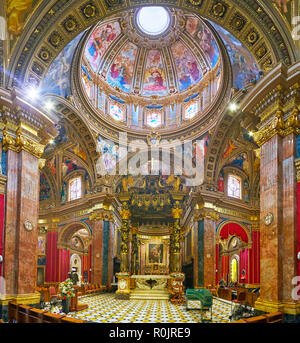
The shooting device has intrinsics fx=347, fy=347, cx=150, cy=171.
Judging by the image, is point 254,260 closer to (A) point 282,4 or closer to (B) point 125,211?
(B) point 125,211

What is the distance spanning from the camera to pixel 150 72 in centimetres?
2555

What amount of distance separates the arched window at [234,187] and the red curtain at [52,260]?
1299 cm

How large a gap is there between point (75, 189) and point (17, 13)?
1562 centimetres

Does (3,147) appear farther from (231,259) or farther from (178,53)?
(231,259)

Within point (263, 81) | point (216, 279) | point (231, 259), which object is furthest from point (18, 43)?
point (231, 259)

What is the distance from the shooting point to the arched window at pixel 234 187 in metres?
24.1

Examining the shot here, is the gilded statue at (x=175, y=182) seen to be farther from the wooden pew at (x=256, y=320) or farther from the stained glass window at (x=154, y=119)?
the wooden pew at (x=256, y=320)

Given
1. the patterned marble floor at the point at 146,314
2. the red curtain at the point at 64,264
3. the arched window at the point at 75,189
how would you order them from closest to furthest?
the patterned marble floor at the point at 146,314 < the red curtain at the point at 64,264 < the arched window at the point at 75,189

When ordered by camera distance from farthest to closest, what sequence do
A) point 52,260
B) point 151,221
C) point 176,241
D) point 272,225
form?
point 52,260 < point 151,221 < point 176,241 < point 272,225

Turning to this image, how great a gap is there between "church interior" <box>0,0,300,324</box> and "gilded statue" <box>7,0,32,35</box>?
37 mm

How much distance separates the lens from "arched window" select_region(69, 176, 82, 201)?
25247 millimetres

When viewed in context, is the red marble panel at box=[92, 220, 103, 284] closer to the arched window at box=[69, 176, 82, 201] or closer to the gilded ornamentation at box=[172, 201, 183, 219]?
the arched window at box=[69, 176, 82, 201]

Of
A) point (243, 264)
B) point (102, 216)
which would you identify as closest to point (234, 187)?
point (243, 264)

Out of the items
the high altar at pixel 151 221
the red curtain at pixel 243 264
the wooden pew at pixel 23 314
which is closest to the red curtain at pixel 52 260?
the high altar at pixel 151 221
